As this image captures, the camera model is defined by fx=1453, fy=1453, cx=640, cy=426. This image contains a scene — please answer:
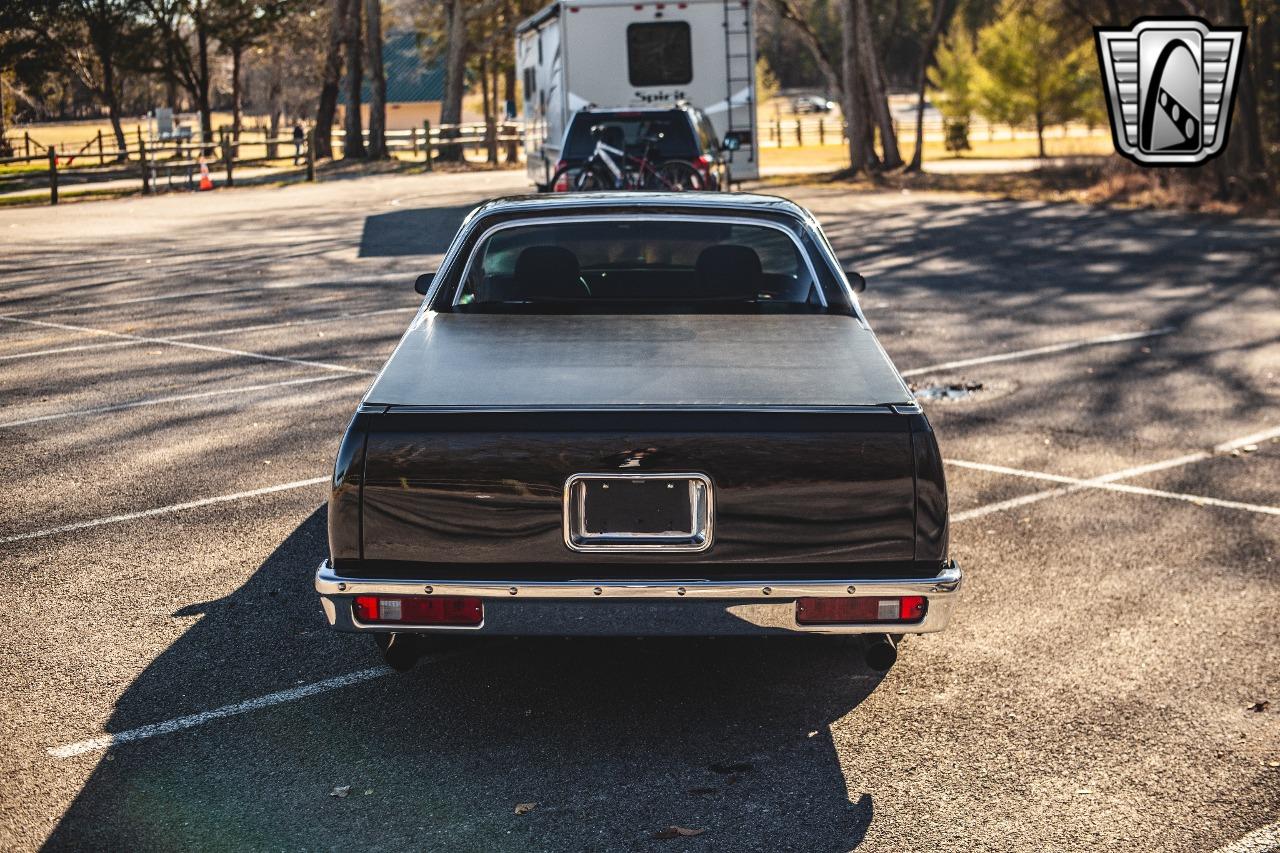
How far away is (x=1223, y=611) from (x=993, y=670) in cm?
115

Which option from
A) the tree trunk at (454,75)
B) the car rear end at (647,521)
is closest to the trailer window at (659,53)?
the car rear end at (647,521)

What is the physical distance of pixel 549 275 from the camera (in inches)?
236

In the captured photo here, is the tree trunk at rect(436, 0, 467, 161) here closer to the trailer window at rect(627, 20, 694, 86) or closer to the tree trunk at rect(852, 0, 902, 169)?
the tree trunk at rect(852, 0, 902, 169)

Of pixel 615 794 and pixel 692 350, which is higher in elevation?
pixel 692 350

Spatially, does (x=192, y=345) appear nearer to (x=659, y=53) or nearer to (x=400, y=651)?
(x=400, y=651)

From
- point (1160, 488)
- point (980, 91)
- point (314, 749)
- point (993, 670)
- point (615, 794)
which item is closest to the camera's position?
point (615, 794)

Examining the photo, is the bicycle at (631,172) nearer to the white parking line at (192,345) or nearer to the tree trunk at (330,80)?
the white parking line at (192,345)

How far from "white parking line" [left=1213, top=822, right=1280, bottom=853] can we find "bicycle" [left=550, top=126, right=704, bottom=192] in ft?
43.2

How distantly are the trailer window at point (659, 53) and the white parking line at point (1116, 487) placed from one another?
15902 mm

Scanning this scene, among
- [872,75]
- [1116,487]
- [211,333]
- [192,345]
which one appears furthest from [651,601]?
[872,75]

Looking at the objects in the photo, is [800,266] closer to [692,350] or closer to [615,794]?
[692,350]

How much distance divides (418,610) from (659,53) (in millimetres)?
19748

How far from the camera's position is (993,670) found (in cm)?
500

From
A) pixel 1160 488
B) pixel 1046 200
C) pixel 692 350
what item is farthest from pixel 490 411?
pixel 1046 200
